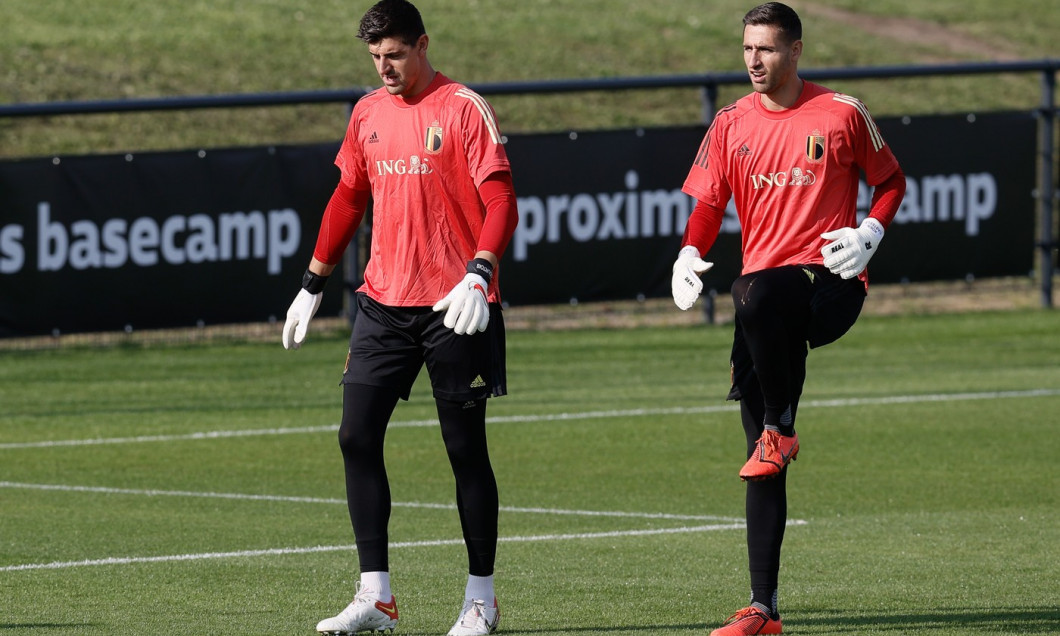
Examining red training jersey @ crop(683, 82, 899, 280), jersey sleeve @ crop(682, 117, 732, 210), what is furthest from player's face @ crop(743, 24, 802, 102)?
jersey sleeve @ crop(682, 117, 732, 210)

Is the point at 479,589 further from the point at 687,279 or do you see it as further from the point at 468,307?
the point at 687,279

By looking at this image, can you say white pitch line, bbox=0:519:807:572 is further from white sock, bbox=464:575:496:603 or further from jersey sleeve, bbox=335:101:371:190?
jersey sleeve, bbox=335:101:371:190

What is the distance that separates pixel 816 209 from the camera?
6152 millimetres

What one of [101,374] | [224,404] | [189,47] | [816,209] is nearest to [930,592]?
[816,209]

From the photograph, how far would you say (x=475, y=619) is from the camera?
613 cm

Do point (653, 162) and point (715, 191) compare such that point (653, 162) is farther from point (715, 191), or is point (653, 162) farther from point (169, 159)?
point (715, 191)

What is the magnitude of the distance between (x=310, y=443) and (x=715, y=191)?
533 centimetres

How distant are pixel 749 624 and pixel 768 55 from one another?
1781 millimetres

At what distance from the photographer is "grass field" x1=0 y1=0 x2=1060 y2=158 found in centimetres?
2394

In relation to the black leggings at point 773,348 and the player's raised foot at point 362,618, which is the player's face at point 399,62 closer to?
the black leggings at point 773,348

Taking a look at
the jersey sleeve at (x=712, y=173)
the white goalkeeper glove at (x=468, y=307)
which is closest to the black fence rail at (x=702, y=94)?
the jersey sleeve at (x=712, y=173)

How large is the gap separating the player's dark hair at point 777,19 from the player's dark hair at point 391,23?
1.04m

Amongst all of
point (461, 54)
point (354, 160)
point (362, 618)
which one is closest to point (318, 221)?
point (354, 160)

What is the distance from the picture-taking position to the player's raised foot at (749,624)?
5992mm
